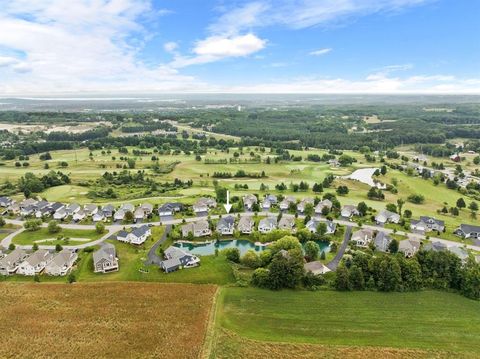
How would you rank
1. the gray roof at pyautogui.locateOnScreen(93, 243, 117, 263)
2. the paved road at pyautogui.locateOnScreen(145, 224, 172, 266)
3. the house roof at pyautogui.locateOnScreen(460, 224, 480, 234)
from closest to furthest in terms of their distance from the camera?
the gray roof at pyautogui.locateOnScreen(93, 243, 117, 263) → the paved road at pyautogui.locateOnScreen(145, 224, 172, 266) → the house roof at pyautogui.locateOnScreen(460, 224, 480, 234)

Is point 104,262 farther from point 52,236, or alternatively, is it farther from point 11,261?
point 52,236

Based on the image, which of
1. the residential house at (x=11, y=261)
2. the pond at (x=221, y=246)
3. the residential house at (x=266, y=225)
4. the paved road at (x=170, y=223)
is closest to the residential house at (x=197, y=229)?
the pond at (x=221, y=246)

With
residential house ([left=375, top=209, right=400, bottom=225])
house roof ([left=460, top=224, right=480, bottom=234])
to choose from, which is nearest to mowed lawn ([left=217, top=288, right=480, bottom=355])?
house roof ([left=460, top=224, right=480, bottom=234])

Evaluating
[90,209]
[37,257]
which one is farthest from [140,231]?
[90,209]

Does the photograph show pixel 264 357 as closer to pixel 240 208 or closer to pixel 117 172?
A: pixel 240 208

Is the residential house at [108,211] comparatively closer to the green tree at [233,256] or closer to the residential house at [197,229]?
the residential house at [197,229]

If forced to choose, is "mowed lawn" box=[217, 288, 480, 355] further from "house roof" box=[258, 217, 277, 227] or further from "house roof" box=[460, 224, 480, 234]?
"house roof" box=[460, 224, 480, 234]
